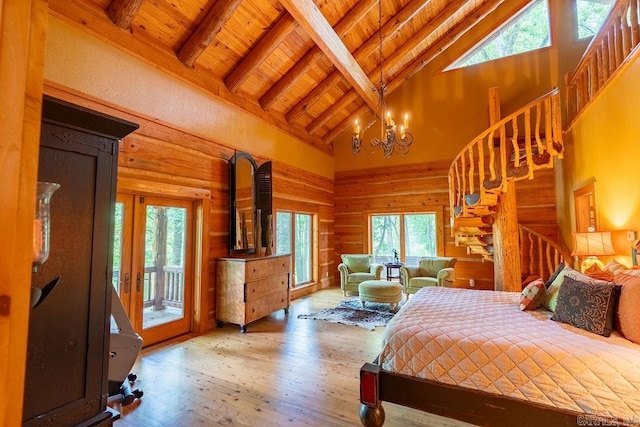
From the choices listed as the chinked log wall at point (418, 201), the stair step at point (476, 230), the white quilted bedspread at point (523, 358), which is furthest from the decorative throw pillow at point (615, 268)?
the chinked log wall at point (418, 201)

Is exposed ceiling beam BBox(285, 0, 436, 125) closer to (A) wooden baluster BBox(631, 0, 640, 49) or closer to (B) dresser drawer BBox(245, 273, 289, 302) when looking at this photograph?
(A) wooden baluster BBox(631, 0, 640, 49)

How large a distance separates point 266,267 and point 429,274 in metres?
3.26

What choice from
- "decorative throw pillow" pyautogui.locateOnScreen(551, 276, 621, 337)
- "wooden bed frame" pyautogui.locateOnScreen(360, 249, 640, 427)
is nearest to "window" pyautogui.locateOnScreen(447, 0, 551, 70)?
"decorative throw pillow" pyautogui.locateOnScreen(551, 276, 621, 337)

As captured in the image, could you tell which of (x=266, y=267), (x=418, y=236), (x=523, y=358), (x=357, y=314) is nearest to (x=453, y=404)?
(x=523, y=358)

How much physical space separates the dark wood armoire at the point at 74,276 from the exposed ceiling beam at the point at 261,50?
3.68 metres

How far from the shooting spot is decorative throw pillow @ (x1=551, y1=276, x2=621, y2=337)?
1.99 m

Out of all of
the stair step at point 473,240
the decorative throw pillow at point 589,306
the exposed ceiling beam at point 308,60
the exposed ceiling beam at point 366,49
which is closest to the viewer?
the decorative throw pillow at point 589,306

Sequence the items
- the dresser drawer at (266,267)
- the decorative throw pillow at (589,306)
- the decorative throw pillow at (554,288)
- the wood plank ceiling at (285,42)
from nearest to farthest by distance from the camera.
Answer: the decorative throw pillow at (589,306) → the decorative throw pillow at (554,288) → the wood plank ceiling at (285,42) → the dresser drawer at (266,267)

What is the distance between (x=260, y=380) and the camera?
282cm

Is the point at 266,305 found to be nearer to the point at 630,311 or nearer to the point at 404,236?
the point at 630,311

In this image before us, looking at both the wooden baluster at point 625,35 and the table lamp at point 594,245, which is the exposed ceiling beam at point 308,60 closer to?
the wooden baluster at point 625,35

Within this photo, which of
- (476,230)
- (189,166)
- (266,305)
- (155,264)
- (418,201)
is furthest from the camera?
(418,201)

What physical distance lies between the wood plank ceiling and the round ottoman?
3504 mm

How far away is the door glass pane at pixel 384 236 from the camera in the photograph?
7520 millimetres
